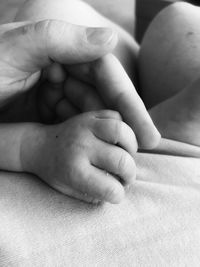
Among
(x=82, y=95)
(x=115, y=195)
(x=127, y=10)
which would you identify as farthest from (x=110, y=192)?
(x=127, y=10)

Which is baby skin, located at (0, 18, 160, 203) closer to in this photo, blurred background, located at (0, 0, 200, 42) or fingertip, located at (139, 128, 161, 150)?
fingertip, located at (139, 128, 161, 150)

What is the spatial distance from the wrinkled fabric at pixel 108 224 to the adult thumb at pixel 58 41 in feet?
0.43

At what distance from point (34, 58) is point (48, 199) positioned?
0.50 ft

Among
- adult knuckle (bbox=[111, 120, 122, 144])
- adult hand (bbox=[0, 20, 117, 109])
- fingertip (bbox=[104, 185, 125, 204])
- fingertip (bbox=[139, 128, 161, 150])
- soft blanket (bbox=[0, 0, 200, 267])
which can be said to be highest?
adult hand (bbox=[0, 20, 117, 109])

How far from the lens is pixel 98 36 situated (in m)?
0.37

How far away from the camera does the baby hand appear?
319 millimetres

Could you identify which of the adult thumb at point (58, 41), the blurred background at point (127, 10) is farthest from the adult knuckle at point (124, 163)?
the blurred background at point (127, 10)

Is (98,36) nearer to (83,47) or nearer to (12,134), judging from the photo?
(83,47)

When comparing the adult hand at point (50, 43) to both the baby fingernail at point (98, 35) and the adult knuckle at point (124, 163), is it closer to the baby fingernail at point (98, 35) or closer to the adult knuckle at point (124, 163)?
the baby fingernail at point (98, 35)

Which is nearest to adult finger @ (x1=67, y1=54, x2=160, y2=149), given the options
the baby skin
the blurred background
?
the baby skin

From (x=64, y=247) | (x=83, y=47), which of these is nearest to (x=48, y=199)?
(x=64, y=247)

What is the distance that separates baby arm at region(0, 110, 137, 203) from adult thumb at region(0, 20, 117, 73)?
2.8 inches

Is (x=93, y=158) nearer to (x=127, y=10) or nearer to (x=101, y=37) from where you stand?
(x=101, y=37)

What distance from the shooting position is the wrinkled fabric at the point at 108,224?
31 cm
